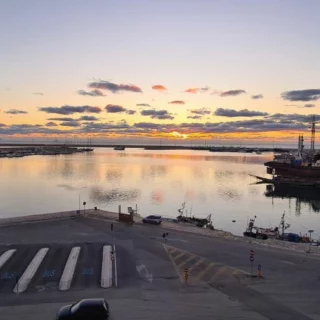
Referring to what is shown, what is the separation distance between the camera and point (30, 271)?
77.4ft

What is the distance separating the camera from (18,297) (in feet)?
65.8

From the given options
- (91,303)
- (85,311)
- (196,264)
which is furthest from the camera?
(196,264)

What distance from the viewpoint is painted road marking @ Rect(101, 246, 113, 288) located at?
22005mm

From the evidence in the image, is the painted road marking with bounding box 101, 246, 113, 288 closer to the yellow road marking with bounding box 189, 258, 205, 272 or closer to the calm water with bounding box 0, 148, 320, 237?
the yellow road marking with bounding box 189, 258, 205, 272

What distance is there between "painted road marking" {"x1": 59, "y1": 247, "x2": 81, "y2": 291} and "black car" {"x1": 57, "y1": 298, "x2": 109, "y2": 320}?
12.5ft

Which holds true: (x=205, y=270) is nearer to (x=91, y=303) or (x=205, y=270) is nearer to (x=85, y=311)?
(x=91, y=303)

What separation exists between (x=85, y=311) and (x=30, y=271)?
7.97 meters

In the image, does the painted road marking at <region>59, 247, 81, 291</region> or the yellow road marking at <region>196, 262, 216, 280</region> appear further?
the yellow road marking at <region>196, 262, 216, 280</region>

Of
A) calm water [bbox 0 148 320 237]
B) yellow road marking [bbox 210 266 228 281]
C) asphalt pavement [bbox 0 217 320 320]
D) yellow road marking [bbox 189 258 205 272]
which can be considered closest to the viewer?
asphalt pavement [bbox 0 217 320 320]

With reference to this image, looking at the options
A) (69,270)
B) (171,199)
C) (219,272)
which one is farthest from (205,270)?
(171,199)

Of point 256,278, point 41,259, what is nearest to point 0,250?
point 41,259

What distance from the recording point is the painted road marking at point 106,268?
22.0 metres

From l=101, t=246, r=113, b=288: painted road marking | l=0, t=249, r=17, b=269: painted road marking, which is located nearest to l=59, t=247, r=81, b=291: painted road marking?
l=101, t=246, r=113, b=288: painted road marking

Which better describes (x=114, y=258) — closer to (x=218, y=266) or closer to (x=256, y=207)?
(x=218, y=266)
